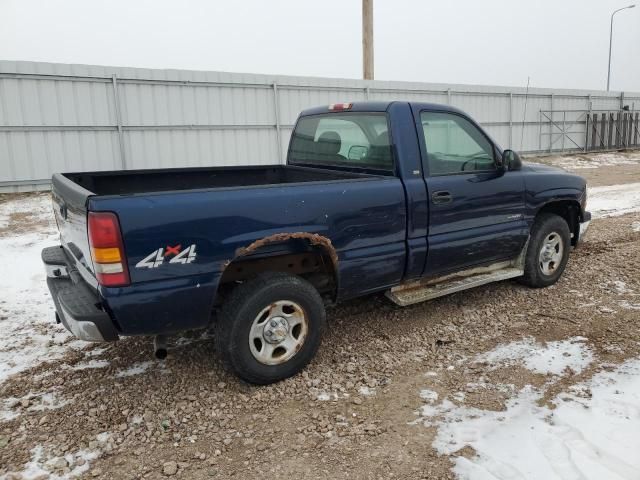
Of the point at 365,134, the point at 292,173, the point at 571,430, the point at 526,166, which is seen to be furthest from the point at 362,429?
Result: the point at 526,166

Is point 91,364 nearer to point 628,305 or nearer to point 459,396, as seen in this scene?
point 459,396

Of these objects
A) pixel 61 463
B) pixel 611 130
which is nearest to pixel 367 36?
pixel 61 463

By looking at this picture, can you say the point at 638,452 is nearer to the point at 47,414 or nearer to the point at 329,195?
the point at 329,195

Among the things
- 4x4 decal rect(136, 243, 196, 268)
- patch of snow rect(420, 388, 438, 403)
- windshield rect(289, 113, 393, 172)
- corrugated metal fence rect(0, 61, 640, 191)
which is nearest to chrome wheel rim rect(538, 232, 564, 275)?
windshield rect(289, 113, 393, 172)

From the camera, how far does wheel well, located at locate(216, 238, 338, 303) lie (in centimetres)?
328

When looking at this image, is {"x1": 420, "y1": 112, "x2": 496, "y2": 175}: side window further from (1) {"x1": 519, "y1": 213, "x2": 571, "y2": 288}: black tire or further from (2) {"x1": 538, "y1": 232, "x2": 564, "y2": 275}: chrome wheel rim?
(2) {"x1": 538, "y1": 232, "x2": 564, "y2": 275}: chrome wheel rim

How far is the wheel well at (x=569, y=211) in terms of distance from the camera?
511 centimetres

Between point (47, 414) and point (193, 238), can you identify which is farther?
point (47, 414)

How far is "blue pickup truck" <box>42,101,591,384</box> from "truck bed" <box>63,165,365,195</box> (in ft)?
0.04

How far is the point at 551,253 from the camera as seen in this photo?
5074mm

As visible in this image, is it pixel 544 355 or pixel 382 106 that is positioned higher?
pixel 382 106

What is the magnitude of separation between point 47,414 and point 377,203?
246 centimetres

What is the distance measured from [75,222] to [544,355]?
3.29 meters

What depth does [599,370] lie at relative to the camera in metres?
3.45
